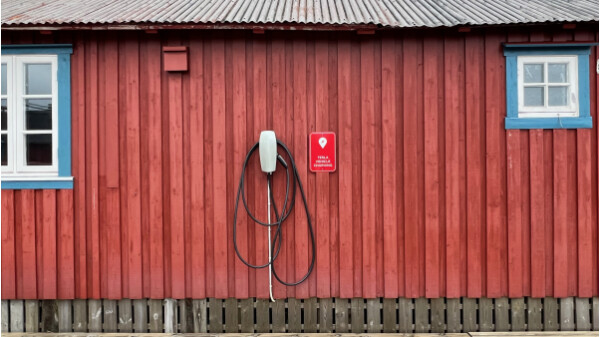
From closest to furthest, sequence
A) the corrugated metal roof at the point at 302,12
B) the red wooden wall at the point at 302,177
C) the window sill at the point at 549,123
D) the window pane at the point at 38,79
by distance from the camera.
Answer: the corrugated metal roof at the point at 302,12 < the window sill at the point at 549,123 < the red wooden wall at the point at 302,177 < the window pane at the point at 38,79

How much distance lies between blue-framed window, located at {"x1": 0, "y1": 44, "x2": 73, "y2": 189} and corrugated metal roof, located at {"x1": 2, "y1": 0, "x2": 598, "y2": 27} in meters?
0.45

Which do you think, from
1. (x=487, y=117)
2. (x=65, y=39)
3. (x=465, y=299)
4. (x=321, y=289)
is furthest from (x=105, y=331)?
(x=487, y=117)

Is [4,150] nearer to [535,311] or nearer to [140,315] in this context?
[140,315]

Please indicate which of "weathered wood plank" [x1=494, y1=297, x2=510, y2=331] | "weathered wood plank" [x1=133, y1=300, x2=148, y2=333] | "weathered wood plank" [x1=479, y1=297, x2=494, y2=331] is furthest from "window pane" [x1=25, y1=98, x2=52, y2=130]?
"weathered wood plank" [x1=494, y1=297, x2=510, y2=331]

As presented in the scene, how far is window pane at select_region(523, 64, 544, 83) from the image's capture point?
5728 millimetres

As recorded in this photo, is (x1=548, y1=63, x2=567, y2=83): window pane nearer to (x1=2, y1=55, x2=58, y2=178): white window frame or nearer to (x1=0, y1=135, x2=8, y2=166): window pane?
(x1=2, y1=55, x2=58, y2=178): white window frame

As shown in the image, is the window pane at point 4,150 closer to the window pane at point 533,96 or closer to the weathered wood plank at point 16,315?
the weathered wood plank at point 16,315

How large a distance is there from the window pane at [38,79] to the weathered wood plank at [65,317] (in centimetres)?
238

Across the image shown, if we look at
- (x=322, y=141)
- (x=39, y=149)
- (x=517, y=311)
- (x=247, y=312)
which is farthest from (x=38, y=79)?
(x=517, y=311)

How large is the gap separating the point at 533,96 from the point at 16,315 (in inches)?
247

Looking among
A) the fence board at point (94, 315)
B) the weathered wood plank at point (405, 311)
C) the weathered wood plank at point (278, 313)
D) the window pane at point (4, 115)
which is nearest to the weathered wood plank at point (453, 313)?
the weathered wood plank at point (405, 311)

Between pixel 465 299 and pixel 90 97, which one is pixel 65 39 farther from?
pixel 465 299

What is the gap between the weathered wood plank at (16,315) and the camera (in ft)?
19.4

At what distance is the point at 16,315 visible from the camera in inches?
232
